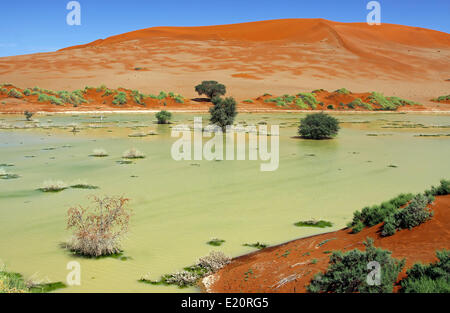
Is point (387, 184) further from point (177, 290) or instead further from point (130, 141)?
point (130, 141)

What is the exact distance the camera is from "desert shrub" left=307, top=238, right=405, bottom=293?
14.8ft

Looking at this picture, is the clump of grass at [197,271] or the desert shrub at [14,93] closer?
the clump of grass at [197,271]

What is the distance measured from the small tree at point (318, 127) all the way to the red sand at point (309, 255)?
51.6 feet

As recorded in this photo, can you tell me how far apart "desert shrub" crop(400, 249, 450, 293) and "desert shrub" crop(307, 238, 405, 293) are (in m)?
0.16

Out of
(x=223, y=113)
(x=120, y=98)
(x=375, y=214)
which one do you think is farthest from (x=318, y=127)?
(x=120, y=98)

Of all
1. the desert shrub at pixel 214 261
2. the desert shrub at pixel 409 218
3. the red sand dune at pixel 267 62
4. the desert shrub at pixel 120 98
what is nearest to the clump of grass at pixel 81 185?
the desert shrub at pixel 214 261

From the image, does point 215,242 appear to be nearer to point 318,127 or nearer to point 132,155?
point 132,155

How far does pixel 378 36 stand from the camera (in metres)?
113

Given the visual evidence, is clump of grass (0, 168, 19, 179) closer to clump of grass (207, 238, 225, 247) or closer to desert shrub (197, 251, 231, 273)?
clump of grass (207, 238, 225, 247)

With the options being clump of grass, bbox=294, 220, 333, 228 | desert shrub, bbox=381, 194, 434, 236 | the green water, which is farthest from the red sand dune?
desert shrub, bbox=381, 194, 434, 236

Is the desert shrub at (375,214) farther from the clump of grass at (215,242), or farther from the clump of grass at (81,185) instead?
the clump of grass at (81,185)

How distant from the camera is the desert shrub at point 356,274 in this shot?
14.8 ft

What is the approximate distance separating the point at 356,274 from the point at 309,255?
1.56 metres

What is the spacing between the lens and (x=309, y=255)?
20.2 ft
